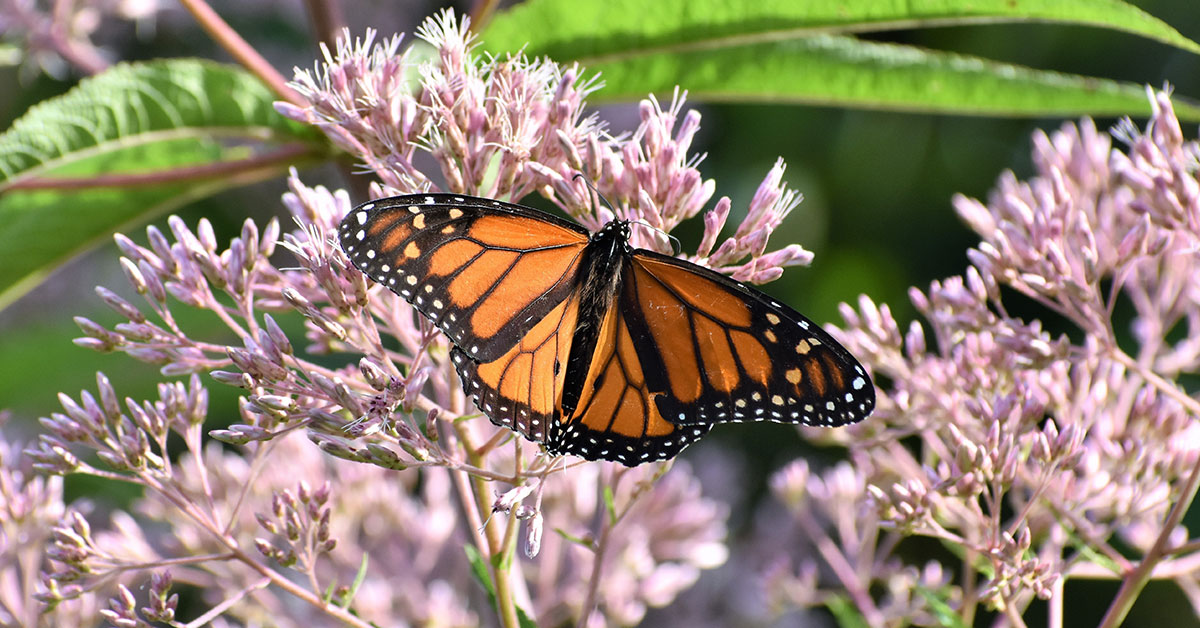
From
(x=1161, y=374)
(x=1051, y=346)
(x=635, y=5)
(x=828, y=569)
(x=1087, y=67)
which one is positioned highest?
(x=635, y=5)

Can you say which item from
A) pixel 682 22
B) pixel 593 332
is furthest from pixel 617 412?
pixel 682 22

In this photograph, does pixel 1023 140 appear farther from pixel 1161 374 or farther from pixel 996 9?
pixel 996 9

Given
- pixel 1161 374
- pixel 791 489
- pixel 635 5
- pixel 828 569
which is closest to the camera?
pixel 635 5

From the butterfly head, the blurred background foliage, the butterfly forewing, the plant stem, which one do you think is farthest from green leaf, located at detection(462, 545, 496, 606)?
the blurred background foliage

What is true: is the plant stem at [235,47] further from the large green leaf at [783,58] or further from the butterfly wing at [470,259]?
the butterfly wing at [470,259]

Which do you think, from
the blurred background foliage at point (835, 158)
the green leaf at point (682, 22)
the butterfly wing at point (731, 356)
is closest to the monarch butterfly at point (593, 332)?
the butterfly wing at point (731, 356)

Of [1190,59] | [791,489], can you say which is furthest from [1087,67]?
[791,489]
